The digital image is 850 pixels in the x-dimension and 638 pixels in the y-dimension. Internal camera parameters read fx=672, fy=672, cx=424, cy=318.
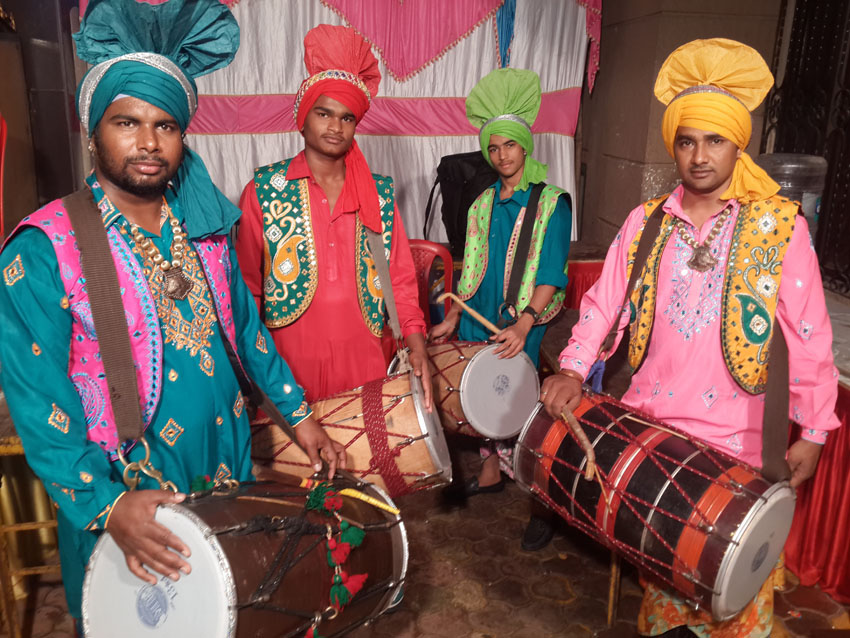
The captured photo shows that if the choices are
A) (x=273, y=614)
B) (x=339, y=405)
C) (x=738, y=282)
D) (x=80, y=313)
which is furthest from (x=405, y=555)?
(x=738, y=282)

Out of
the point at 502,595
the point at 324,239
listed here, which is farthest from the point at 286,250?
the point at 502,595

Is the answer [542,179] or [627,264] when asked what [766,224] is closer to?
[627,264]

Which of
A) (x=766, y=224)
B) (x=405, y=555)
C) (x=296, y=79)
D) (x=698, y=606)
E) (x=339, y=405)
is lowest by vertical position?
(x=698, y=606)

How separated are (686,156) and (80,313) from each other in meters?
1.71

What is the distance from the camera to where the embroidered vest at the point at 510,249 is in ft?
10.6

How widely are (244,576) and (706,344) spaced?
1432 millimetres

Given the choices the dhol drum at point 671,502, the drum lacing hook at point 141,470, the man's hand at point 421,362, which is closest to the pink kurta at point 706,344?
the dhol drum at point 671,502

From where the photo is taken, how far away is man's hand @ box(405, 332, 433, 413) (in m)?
2.30

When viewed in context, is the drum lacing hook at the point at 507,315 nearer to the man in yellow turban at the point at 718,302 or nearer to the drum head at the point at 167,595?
the man in yellow turban at the point at 718,302

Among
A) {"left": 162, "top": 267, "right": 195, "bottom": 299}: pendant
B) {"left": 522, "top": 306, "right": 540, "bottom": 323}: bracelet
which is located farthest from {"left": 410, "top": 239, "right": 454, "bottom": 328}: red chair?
{"left": 162, "top": 267, "right": 195, "bottom": 299}: pendant

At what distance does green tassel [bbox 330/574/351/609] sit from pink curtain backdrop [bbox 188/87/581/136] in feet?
15.1

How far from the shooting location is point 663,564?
1.87 m

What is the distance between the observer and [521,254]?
325cm

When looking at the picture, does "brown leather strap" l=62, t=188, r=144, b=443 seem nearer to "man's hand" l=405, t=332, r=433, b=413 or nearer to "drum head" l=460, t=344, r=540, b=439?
"man's hand" l=405, t=332, r=433, b=413
